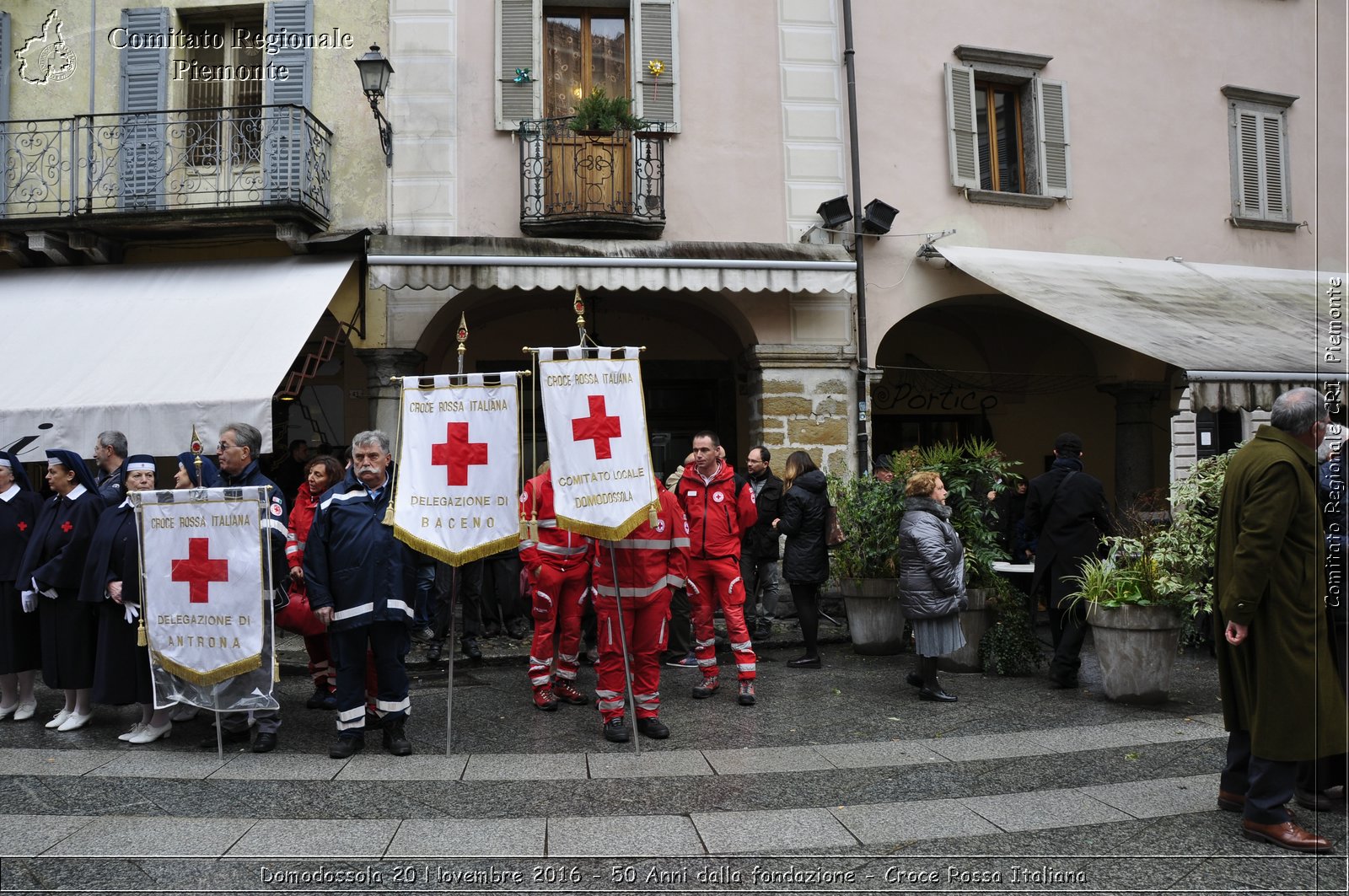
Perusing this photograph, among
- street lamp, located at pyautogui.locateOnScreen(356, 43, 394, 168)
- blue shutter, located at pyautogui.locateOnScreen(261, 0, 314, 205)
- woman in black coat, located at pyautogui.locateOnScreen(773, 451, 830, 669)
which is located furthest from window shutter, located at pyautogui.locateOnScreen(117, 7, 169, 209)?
woman in black coat, located at pyautogui.locateOnScreen(773, 451, 830, 669)

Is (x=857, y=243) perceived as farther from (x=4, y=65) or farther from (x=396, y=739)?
(x=4, y=65)

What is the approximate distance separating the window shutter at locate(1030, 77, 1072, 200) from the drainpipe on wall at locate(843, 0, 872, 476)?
100 inches

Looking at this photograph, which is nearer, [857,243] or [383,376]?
[383,376]

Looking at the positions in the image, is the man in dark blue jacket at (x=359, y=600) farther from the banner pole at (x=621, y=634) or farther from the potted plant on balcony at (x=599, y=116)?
the potted plant on balcony at (x=599, y=116)

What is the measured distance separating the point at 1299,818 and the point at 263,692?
5295mm

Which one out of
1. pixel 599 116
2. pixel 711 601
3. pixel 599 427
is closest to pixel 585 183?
pixel 599 116

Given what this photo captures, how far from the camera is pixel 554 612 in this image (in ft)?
22.6

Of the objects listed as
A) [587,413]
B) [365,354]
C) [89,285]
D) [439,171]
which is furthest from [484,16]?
[587,413]

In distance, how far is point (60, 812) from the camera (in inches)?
187

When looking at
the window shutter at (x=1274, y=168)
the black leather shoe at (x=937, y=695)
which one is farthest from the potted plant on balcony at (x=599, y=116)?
the window shutter at (x=1274, y=168)

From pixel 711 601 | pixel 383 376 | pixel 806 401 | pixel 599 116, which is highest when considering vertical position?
pixel 599 116

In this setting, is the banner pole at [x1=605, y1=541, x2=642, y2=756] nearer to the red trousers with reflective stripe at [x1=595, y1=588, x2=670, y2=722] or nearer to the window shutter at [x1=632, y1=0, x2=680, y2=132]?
the red trousers with reflective stripe at [x1=595, y1=588, x2=670, y2=722]

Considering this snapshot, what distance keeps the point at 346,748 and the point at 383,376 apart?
19.8 feet

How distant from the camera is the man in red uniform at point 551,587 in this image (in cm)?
683
